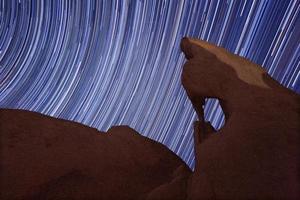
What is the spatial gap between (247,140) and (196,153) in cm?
138

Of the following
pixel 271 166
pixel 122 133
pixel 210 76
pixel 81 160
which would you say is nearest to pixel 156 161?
pixel 122 133

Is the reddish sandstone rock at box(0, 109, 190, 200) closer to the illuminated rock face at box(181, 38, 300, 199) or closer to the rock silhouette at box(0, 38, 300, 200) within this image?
the rock silhouette at box(0, 38, 300, 200)

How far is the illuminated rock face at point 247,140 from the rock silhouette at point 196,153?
0.02 meters

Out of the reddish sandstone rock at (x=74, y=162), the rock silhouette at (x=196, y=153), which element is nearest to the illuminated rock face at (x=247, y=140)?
the rock silhouette at (x=196, y=153)

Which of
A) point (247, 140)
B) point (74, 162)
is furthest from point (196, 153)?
point (74, 162)

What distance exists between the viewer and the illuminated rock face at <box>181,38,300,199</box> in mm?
6043

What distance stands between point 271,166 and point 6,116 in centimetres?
698

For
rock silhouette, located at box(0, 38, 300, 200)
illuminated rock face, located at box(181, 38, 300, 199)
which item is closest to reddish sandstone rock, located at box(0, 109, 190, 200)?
rock silhouette, located at box(0, 38, 300, 200)

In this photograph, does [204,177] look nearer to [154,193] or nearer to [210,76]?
[154,193]

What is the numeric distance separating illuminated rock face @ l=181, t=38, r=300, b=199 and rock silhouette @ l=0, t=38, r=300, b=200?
18 mm

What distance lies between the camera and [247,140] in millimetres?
6742

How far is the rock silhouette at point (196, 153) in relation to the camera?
629 centimetres

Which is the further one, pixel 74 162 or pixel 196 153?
pixel 74 162

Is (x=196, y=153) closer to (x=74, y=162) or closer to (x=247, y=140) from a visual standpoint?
(x=247, y=140)
